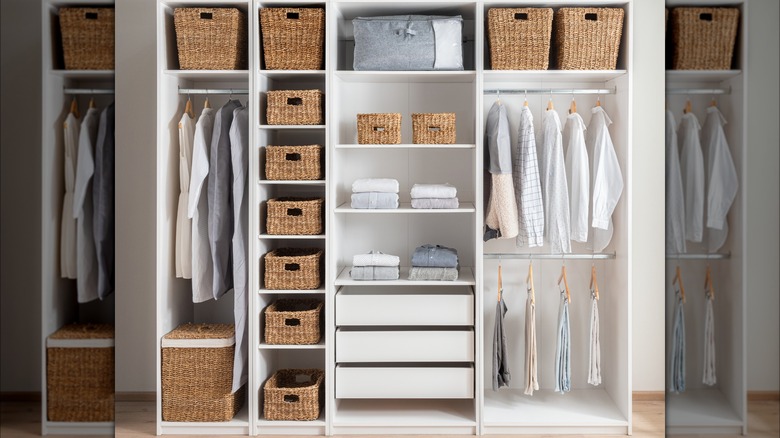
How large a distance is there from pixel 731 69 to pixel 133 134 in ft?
12.6

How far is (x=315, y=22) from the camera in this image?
131 inches

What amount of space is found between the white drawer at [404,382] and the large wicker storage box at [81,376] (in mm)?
2987

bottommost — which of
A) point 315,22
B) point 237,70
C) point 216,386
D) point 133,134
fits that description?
point 216,386

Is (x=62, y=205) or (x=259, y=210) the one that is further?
(x=259, y=210)

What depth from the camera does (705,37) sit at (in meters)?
0.49

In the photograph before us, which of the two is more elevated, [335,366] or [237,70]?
[237,70]

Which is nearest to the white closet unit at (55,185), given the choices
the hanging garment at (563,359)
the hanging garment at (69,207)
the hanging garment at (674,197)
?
the hanging garment at (69,207)

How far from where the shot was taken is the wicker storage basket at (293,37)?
3320 millimetres

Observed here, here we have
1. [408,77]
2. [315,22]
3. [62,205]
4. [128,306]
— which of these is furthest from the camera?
[128,306]

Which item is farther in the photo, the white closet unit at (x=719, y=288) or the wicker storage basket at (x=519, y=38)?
the wicker storage basket at (x=519, y=38)

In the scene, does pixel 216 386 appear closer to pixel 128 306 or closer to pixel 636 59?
pixel 128 306

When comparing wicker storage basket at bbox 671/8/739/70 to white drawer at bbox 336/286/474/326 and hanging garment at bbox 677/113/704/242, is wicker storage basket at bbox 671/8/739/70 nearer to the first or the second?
hanging garment at bbox 677/113/704/242

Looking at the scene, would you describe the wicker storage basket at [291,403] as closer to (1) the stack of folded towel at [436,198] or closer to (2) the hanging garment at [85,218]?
(1) the stack of folded towel at [436,198]
